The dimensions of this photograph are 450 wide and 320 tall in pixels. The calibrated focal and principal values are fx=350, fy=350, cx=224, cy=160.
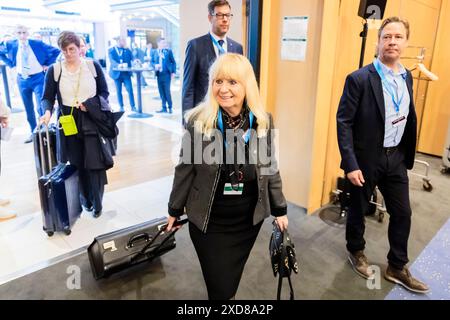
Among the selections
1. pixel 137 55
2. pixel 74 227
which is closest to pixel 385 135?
pixel 74 227

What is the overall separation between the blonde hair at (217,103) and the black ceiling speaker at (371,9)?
5.75ft

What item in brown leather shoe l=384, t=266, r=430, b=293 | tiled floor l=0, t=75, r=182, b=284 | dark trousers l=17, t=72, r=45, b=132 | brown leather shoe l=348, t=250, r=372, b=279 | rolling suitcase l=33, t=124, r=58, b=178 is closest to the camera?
brown leather shoe l=384, t=266, r=430, b=293

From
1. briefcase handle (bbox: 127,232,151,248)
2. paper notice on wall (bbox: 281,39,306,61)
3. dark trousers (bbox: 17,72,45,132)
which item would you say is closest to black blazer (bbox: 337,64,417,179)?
paper notice on wall (bbox: 281,39,306,61)

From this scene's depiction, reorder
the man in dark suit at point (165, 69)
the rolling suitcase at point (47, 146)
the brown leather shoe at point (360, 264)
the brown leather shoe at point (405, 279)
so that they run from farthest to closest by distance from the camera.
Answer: the man in dark suit at point (165, 69) → the rolling suitcase at point (47, 146) → the brown leather shoe at point (360, 264) → the brown leather shoe at point (405, 279)

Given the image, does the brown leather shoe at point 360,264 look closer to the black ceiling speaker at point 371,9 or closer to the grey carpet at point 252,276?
the grey carpet at point 252,276

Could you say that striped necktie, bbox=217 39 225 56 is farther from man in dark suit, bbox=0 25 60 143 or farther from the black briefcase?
man in dark suit, bbox=0 25 60 143

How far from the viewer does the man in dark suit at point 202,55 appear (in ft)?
8.39

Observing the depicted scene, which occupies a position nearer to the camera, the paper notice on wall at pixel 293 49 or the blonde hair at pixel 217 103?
the blonde hair at pixel 217 103

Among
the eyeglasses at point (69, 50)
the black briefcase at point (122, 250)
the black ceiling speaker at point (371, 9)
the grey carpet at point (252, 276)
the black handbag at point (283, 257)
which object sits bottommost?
the grey carpet at point (252, 276)

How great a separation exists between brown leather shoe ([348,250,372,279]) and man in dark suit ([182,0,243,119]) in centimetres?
160

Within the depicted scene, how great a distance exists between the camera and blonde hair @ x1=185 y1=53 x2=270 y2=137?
1.47 m

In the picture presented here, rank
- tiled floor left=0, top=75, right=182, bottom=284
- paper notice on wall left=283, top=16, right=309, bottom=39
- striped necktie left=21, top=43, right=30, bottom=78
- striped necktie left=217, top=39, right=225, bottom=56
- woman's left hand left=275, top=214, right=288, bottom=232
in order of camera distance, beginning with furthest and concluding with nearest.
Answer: striped necktie left=21, top=43, right=30, bottom=78 → paper notice on wall left=283, top=16, right=309, bottom=39 → striped necktie left=217, top=39, right=225, bottom=56 → tiled floor left=0, top=75, right=182, bottom=284 → woman's left hand left=275, top=214, right=288, bottom=232

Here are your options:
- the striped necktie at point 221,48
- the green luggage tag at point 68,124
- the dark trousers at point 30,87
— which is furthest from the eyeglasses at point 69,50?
the dark trousers at point 30,87

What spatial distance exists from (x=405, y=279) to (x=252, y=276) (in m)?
0.98
